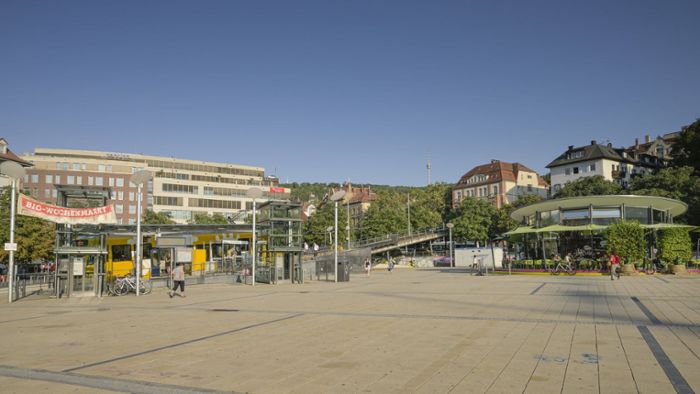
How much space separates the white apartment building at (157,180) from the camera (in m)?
92.1

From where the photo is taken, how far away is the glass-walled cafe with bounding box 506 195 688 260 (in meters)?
38.9

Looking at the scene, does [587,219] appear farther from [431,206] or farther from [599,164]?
[431,206]

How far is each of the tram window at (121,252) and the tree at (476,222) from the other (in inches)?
2555

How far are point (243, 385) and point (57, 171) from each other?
98138mm

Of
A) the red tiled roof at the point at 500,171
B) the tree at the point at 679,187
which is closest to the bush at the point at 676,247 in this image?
the tree at the point at 679,187

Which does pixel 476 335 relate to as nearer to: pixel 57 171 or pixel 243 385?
pixel 243 385

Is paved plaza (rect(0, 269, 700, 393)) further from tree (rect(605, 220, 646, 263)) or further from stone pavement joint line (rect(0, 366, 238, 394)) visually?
tree (rect(605, 220, 646, 263))

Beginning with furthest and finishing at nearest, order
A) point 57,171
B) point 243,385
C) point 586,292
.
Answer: point 57,171 → point 586,292 → point 243,385

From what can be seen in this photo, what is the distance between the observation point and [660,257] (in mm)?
35312

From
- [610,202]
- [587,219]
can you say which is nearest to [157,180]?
[587,219]

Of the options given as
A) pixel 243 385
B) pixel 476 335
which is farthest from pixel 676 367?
pixel 243 385

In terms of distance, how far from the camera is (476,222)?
90500 mm

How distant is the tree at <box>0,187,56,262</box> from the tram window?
42.3ft

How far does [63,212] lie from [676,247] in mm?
35387
